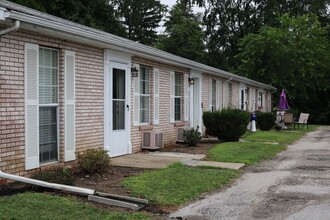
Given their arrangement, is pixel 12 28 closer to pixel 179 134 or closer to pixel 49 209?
pixel 49 209

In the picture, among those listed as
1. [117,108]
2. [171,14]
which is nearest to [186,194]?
[117,108]

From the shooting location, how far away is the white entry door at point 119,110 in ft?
36.0

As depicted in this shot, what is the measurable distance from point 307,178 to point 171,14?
4582 centimetres

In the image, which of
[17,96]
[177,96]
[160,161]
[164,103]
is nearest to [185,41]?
[177,96]

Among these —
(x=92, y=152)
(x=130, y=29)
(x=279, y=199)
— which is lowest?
(x=279, y=199)

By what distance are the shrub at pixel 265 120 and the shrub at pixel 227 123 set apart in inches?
323

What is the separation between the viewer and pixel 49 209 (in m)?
5.66

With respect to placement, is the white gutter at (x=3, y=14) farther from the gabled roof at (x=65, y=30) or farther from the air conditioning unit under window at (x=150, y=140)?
the air conditioning unit under window at (x=150, y=140)

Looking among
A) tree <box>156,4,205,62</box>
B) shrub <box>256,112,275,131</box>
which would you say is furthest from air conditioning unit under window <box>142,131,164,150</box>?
tree <box>156,4,205,62</box>

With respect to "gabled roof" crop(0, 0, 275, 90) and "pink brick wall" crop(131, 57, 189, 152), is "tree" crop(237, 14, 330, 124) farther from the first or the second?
"gabled roof" crop(0, 0, 275, 90)

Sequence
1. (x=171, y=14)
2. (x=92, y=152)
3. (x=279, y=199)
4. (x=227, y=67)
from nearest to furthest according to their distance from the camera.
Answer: (x=279, y=199) → (x=92, y=152) → (x=227, y=67) → (x=171, y=14)

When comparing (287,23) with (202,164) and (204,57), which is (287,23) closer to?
(204,57)

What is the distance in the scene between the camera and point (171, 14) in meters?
52.9

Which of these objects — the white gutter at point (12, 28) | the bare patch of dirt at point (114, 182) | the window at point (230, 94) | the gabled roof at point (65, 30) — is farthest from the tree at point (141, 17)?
the white gutter at point (12, 28)
